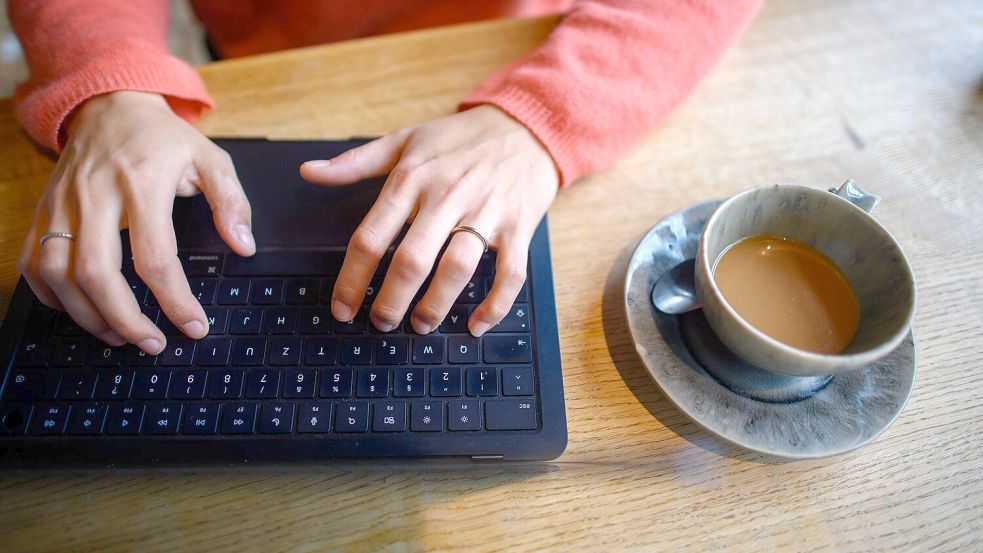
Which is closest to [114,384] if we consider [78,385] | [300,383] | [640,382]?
[78,385]

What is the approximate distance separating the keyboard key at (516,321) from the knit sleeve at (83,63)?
381mm

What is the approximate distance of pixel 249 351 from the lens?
0.46 m

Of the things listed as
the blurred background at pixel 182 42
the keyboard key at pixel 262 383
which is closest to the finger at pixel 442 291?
the keyboard key at pixel 262 383

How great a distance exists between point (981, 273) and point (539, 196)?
405 millimetres

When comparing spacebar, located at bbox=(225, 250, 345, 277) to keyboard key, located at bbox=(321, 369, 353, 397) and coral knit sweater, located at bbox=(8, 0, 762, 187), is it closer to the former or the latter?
keyboard key, located at bbox=(321, 369, 353, 397)

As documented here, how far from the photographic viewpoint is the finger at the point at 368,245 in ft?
1.56

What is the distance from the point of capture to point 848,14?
730 millimetres

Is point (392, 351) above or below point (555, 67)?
below

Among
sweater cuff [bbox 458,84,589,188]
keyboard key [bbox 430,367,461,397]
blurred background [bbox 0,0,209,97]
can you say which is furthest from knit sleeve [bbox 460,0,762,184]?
blurred background [bbox 0,0,209,97]

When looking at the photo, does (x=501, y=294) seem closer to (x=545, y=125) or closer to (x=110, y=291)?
(x=545, y=125)

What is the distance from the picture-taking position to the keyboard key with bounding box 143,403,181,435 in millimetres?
427

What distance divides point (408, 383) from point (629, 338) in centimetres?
19

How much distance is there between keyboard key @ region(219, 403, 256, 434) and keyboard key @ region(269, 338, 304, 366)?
0.04 metres

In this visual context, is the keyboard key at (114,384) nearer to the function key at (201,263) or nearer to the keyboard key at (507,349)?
the function key at (201,263)
